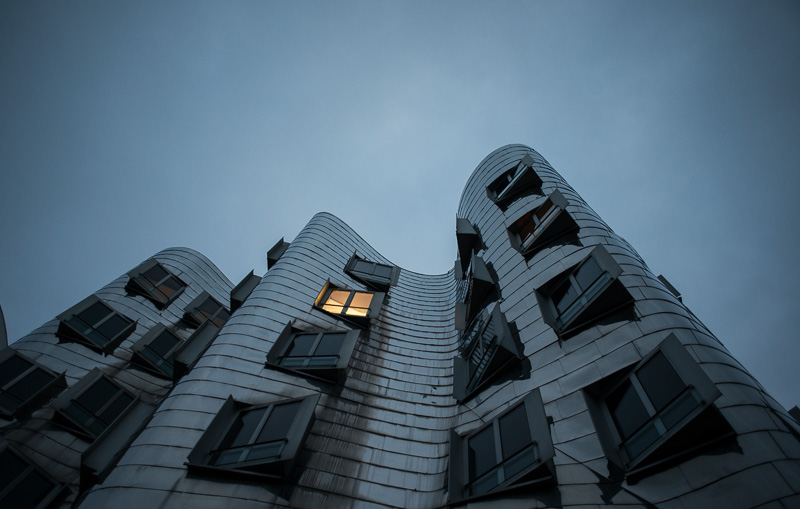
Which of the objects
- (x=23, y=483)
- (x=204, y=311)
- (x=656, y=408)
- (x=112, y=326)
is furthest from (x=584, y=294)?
(x=204, y=311)

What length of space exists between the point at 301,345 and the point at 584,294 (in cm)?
1038

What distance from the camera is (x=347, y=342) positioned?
532 inches

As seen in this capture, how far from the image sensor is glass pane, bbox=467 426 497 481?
31.0 feet

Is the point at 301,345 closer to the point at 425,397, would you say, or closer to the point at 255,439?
the point at 255,439

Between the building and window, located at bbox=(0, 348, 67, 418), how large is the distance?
0.06 m

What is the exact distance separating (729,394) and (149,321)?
25687 mm

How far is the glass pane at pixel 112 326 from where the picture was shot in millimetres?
18031

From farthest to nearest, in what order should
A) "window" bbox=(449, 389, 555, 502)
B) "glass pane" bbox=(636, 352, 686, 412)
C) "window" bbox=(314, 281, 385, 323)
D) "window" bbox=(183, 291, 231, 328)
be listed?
1. "window" bbox=(183, 291, 231, 328)
2. "window" bbox=(314, 281, 385, 323)
3. "window" bbox=(449, 389, 555, 502)
4. "glass pane" bbox=(636, 352, 686, 412)

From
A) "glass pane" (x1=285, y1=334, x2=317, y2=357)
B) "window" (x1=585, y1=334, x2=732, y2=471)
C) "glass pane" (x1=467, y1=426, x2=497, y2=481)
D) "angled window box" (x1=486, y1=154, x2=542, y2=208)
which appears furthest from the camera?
"angled window box" (x1=486, y1=154, x2=542, y2=208)

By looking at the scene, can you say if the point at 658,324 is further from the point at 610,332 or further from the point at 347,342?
the point at 347,342

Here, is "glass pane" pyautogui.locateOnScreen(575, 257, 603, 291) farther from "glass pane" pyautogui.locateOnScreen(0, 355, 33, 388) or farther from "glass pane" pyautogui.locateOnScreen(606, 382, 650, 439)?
"glass pane" pyautogui.locateOnScreen(0, 355, 33, 388)

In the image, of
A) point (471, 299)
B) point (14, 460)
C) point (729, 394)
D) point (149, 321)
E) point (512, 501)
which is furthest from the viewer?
point (149, 321)

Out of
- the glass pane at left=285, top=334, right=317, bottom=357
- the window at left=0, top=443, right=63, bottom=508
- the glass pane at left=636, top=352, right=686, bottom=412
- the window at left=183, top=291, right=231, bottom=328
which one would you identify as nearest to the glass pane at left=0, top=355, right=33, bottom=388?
the window at left=0, top=443, right=63, bottom=508

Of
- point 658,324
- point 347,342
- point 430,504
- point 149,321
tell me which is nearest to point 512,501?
point 430,504
